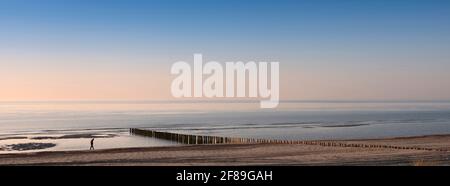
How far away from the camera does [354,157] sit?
80.6 ft

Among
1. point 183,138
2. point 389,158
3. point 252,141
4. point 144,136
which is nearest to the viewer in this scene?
point 389,158
